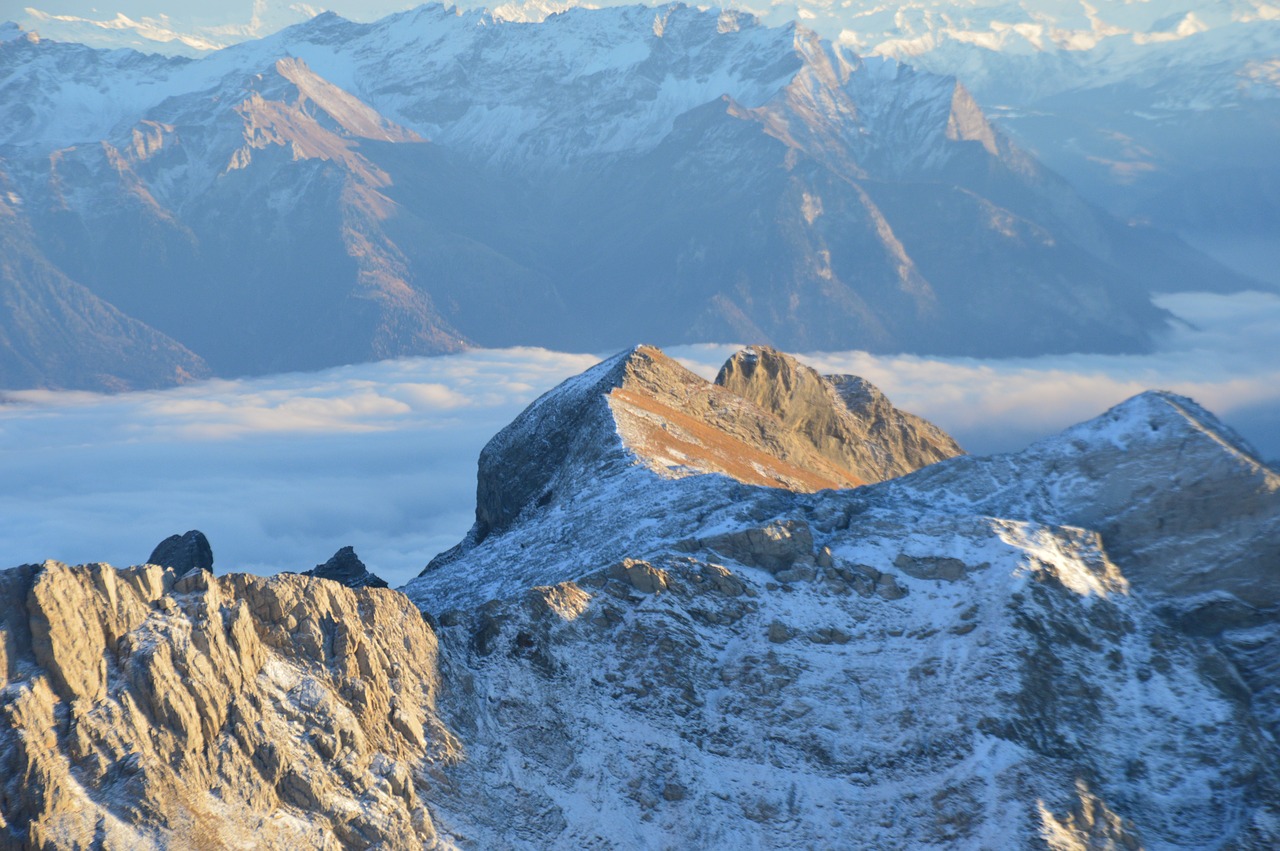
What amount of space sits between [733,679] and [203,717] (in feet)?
102

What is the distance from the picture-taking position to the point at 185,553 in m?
132

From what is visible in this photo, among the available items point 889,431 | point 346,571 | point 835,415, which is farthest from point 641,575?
point 889,431

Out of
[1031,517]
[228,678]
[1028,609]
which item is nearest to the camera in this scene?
[228,678]

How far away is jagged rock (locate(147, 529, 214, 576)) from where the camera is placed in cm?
13100

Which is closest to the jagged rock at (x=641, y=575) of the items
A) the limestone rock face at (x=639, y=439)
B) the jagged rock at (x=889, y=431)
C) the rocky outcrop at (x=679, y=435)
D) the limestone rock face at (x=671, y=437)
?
the limestone rock face at (x=671, y=437)

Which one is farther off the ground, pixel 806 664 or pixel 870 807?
pixel 806 664

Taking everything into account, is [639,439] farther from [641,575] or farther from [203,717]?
[203,717]

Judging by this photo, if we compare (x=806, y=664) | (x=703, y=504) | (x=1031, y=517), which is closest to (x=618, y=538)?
(x=703, y=504)

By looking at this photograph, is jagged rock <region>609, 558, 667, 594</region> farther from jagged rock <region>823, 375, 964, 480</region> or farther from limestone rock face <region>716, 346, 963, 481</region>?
jagged rock <region>823, 375, 964, 480</region>

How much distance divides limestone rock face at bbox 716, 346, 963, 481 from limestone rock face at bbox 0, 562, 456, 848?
83829 mm

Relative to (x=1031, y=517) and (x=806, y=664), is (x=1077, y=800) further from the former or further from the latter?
(x=1031, y=517)

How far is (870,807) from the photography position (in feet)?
275

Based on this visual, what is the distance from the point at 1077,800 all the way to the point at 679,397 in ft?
244

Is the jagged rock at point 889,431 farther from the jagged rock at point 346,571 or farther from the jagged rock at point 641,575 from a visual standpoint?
the jagged rock at point 641,575
